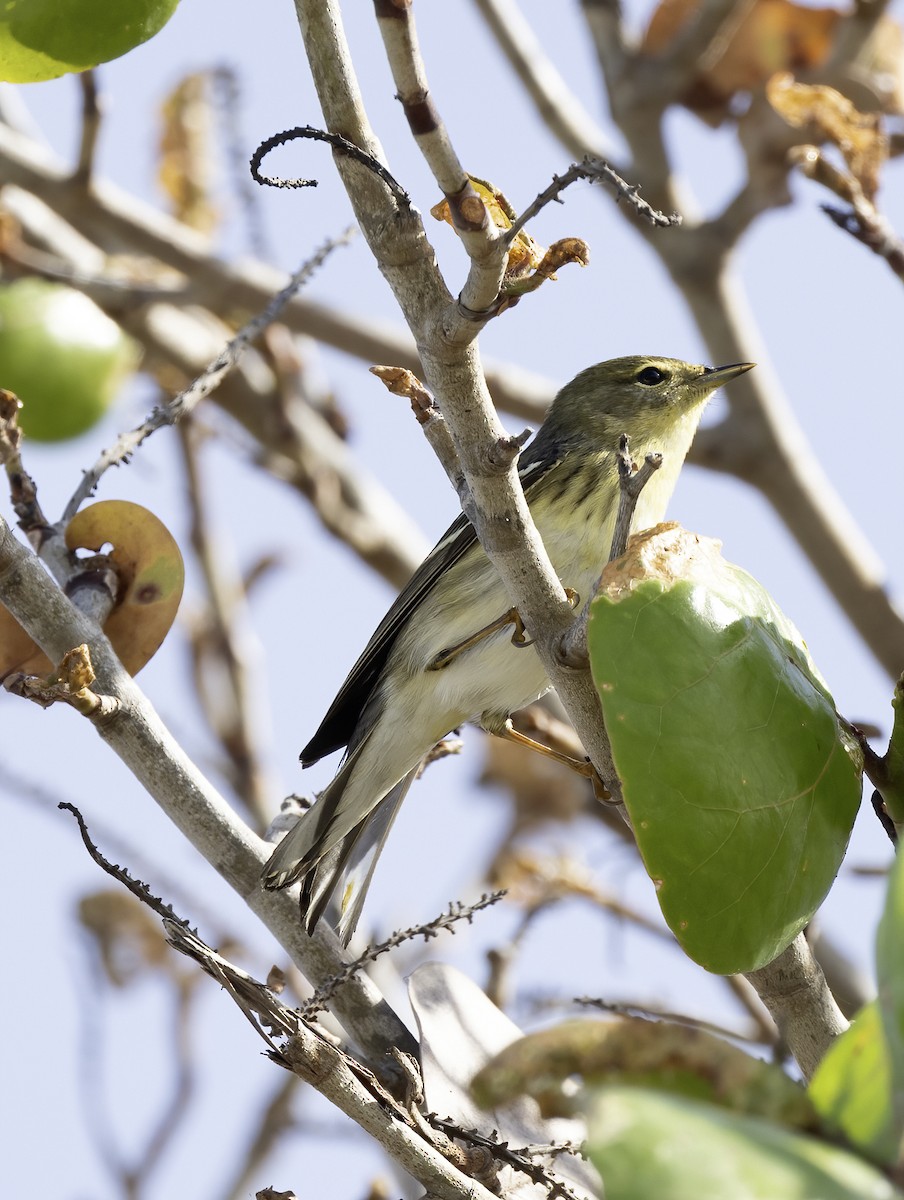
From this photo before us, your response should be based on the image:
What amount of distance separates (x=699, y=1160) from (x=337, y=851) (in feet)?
7.74

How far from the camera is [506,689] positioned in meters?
4.19

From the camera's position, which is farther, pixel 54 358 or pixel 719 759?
pixel 54 358

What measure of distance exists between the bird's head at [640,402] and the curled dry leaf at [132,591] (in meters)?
2.34

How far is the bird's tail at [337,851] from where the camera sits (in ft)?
9.63

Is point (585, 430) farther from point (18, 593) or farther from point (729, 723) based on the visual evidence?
point (729, 723)

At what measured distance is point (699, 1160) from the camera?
1.08m

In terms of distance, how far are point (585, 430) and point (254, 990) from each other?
11.0ft

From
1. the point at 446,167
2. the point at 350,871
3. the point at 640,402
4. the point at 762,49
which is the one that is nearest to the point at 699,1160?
the point at 446,167

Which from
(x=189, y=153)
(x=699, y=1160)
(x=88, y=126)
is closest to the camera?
(x=699, y=1160)

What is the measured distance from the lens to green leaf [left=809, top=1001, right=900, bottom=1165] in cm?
115

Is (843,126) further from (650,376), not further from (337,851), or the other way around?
(337,851)

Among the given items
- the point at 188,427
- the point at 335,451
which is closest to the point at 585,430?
the point at 335,451

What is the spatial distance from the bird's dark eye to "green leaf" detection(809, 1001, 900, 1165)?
163 inches

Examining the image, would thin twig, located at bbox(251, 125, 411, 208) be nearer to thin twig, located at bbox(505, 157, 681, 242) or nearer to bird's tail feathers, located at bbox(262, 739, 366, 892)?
thin twig, located at bbox(505, 157, 681, 242)
